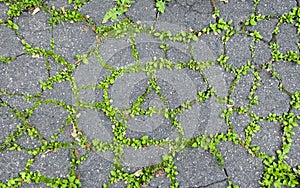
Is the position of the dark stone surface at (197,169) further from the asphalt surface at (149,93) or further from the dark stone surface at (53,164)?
the dark stone surface at (53,164)

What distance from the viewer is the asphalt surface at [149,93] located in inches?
156

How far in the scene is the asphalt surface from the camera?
13.0ft

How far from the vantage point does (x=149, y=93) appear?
411 cm

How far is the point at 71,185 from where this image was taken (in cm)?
389

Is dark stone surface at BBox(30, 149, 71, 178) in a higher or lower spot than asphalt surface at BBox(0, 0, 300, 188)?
lower

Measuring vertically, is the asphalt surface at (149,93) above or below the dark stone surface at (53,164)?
above

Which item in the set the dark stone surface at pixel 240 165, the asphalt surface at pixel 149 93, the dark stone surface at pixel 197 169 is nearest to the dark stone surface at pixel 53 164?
the asphalt surface at pixel 149 93

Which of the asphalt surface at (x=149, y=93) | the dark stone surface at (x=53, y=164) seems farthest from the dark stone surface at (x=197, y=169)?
the dark stone surface at (x=53, y=164)

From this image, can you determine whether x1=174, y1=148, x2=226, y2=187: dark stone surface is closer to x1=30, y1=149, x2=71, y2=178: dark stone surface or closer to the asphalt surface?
the asphalt surface

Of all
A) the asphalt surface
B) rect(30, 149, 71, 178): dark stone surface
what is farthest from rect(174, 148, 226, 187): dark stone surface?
rect(30, 149, 71, 178): dark stone surface

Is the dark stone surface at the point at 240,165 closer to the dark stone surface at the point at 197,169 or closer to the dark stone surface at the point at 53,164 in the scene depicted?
the dark stone surface at the point at 197,169

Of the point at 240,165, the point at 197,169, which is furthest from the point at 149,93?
the point at 240,165

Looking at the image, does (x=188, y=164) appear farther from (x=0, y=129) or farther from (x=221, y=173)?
(x=0, y=129)

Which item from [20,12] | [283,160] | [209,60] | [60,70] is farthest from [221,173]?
[20,12]
